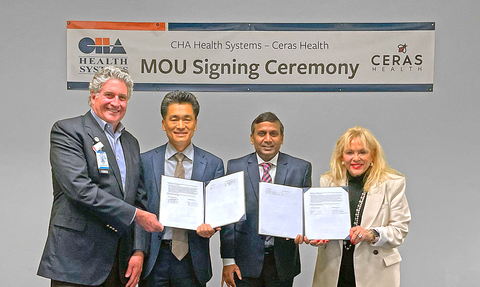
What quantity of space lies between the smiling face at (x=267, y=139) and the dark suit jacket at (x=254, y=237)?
0.26 feet

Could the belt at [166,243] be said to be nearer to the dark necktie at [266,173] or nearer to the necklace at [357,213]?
the dark necktie at [266,173]

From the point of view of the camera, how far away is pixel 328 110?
4.58m

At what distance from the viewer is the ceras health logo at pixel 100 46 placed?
4543mm

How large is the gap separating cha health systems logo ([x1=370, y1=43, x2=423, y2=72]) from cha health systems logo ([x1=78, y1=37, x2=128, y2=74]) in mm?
2393

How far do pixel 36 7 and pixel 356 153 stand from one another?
3423 mm

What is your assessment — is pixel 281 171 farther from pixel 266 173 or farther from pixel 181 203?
pixel 181 203

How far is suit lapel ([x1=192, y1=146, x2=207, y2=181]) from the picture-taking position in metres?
3.05

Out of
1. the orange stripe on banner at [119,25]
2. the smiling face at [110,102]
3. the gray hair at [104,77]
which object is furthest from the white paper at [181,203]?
the orange stripe on banner at [119,25]

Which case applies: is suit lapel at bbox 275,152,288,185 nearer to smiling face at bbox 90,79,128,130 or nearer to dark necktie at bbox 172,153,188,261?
dark necktie at bbox 172,153,188,261

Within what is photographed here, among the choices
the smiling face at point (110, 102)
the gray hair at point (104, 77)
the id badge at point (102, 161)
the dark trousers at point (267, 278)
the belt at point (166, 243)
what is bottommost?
the dark trousers at point (267, 278)

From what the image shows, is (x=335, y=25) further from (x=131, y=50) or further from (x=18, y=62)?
(x=18, y=62)

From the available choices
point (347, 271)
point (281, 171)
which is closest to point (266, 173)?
point (281, 171)

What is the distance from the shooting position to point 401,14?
456 cm

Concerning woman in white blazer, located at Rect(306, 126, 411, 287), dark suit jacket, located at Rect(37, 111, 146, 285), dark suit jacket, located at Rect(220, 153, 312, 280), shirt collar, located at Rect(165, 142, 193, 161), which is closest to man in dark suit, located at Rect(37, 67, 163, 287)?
dark suit jacket, located at Rect(37, 111, 146, 285)
